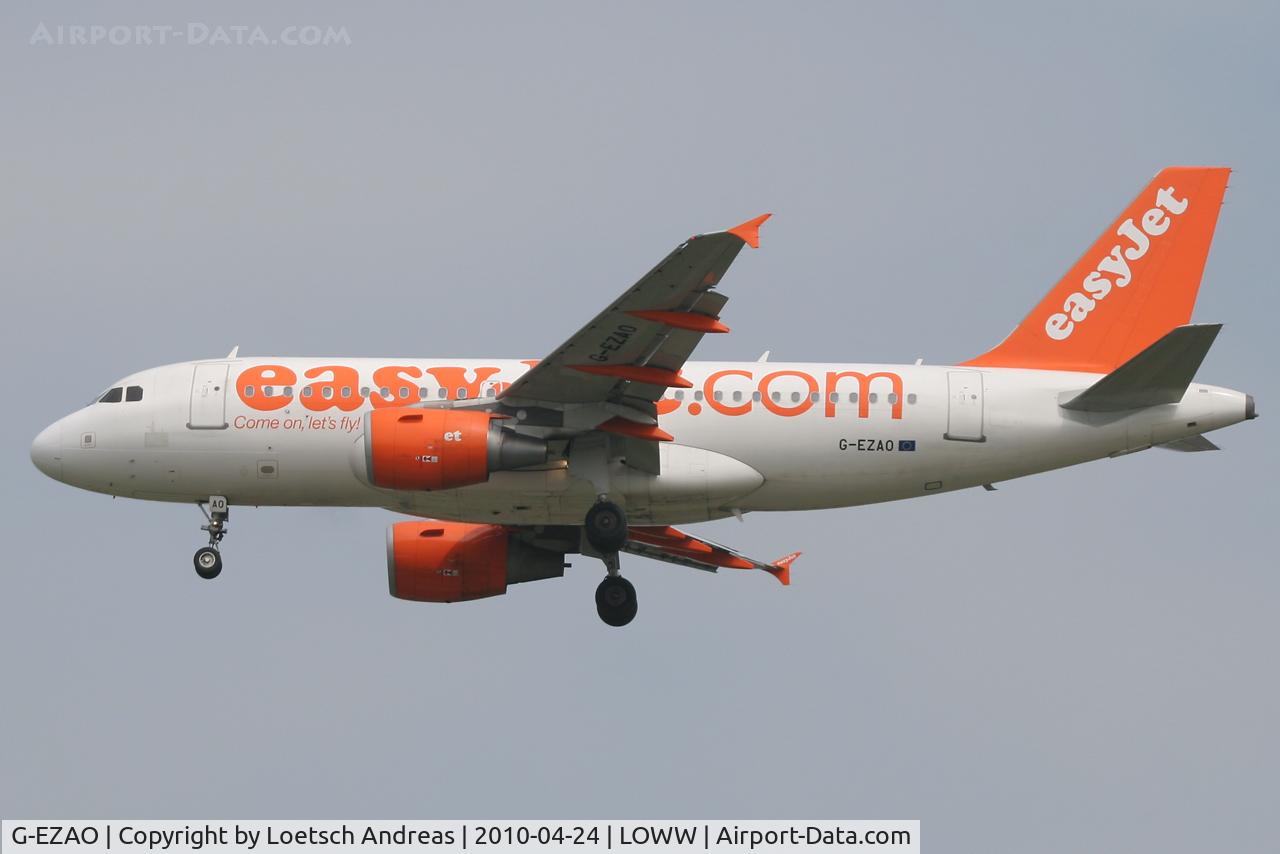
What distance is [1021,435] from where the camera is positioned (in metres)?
47.1

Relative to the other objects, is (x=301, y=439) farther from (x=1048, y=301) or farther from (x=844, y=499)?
(x=1048, y=301)

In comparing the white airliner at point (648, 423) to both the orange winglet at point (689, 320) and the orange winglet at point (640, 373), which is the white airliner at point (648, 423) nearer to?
the orange winglet at point (640, 373)

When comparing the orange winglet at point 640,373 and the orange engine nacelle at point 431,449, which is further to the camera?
the orange engine nacelle at point 431,449

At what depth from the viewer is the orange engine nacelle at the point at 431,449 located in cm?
4441

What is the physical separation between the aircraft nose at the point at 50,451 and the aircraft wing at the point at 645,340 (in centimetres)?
1038

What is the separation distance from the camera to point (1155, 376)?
151 ft

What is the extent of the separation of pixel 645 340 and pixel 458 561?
366 inches

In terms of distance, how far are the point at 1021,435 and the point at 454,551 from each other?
12.8 m

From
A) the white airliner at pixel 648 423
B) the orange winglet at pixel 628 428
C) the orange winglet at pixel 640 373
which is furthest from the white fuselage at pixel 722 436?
the orange winglet at pixel 640 373

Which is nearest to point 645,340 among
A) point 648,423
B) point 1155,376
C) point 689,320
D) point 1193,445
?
point 689,320

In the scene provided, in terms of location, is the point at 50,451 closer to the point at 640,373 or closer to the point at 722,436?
the point at 640,373

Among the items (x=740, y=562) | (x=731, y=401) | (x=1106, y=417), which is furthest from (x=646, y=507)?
(x=1106, y=417)

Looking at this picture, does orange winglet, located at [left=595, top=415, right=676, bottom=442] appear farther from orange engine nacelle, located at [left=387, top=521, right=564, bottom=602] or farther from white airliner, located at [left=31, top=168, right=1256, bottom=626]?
orange engine nacelle, located at [left=387, top=521, right=564, bottom=602]

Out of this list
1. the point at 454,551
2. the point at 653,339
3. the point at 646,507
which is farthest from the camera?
the point at 454,551
